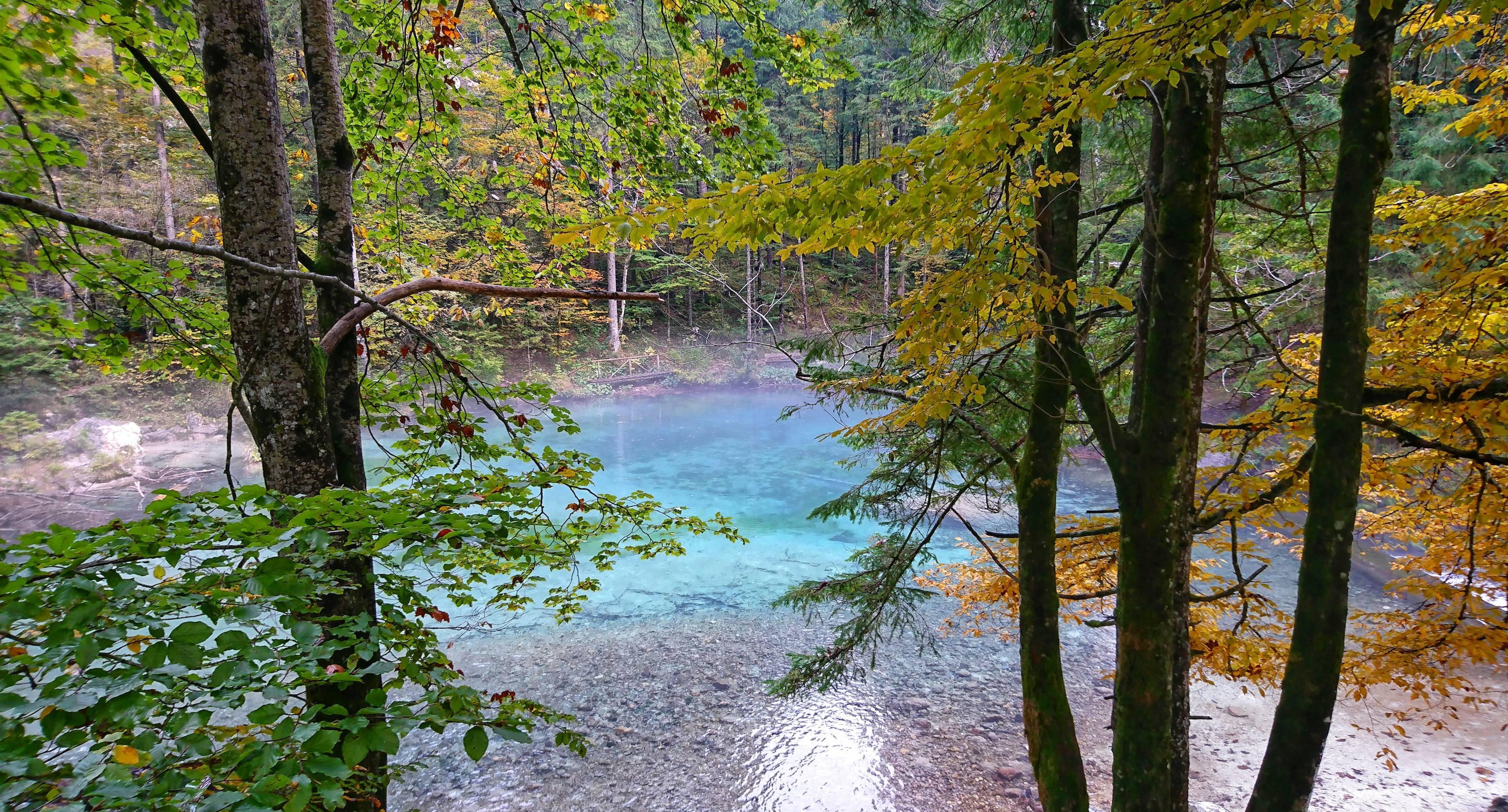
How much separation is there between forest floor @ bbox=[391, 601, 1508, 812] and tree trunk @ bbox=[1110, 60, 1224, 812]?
270 centimetres

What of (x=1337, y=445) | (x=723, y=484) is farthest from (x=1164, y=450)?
(x=723, y=484)

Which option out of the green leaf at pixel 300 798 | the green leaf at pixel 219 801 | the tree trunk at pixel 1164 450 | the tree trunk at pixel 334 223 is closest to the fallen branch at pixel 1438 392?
the tree trunk at pixel 1164 450

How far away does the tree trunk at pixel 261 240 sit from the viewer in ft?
6.66

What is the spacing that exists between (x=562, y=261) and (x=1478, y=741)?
882 centimetres

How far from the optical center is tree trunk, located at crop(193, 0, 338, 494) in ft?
6.66

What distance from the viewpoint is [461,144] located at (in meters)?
14.6

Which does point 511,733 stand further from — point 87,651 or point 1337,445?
point 1337,445

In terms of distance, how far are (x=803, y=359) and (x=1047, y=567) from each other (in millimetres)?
2000

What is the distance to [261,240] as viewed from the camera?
82.7 inches

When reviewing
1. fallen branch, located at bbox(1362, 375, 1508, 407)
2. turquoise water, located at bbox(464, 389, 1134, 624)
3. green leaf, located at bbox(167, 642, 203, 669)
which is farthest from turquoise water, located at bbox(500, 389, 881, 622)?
green leaf, located at bbox(167, 642, 203, 669)

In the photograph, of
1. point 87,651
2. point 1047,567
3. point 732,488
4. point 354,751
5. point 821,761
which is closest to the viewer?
point 87,651

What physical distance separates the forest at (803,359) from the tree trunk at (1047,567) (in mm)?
23

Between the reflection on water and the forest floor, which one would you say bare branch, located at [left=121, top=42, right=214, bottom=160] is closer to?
the forest floor

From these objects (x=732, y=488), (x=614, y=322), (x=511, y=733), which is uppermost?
(x=614, y=322)
